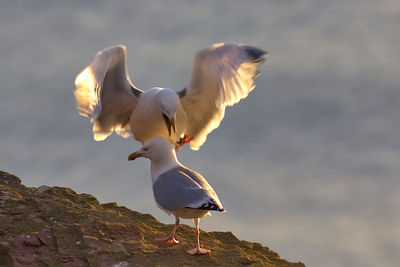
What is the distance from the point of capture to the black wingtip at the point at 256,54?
12.3 m

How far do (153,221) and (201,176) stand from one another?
1.65 m

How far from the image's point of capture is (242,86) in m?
12.4

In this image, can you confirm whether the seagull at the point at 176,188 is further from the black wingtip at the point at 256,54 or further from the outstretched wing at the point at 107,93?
the black wingtip at the point at 256,54

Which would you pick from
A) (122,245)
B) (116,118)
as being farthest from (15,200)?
(116,118)

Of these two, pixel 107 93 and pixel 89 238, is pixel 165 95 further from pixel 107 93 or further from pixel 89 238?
pixel 89 238

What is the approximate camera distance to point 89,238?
9008mm

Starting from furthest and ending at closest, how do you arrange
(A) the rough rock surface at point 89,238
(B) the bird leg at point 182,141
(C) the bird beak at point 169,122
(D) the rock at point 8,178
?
(B) the bird leg at point 182,141, (C) the bird beak at point 169,122, (D) the rock at point 8,178, (A) the rough rock surface at point 89,238

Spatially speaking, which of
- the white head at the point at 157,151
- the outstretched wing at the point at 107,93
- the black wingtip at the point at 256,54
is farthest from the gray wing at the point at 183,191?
the black wingtip at the point at 256,54

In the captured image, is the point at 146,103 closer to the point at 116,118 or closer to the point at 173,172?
the point at 116,118

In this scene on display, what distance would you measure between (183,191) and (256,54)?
13.6 ft

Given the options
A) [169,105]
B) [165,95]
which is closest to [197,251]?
[169,105]

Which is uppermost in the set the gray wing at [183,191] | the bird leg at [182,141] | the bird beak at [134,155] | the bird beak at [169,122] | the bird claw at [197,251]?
the bird leg at [182,141]

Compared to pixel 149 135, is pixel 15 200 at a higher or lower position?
lower

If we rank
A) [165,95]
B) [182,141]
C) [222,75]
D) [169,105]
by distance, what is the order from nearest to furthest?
[169,105]
[165,95]
[222,75]
[182,141]
